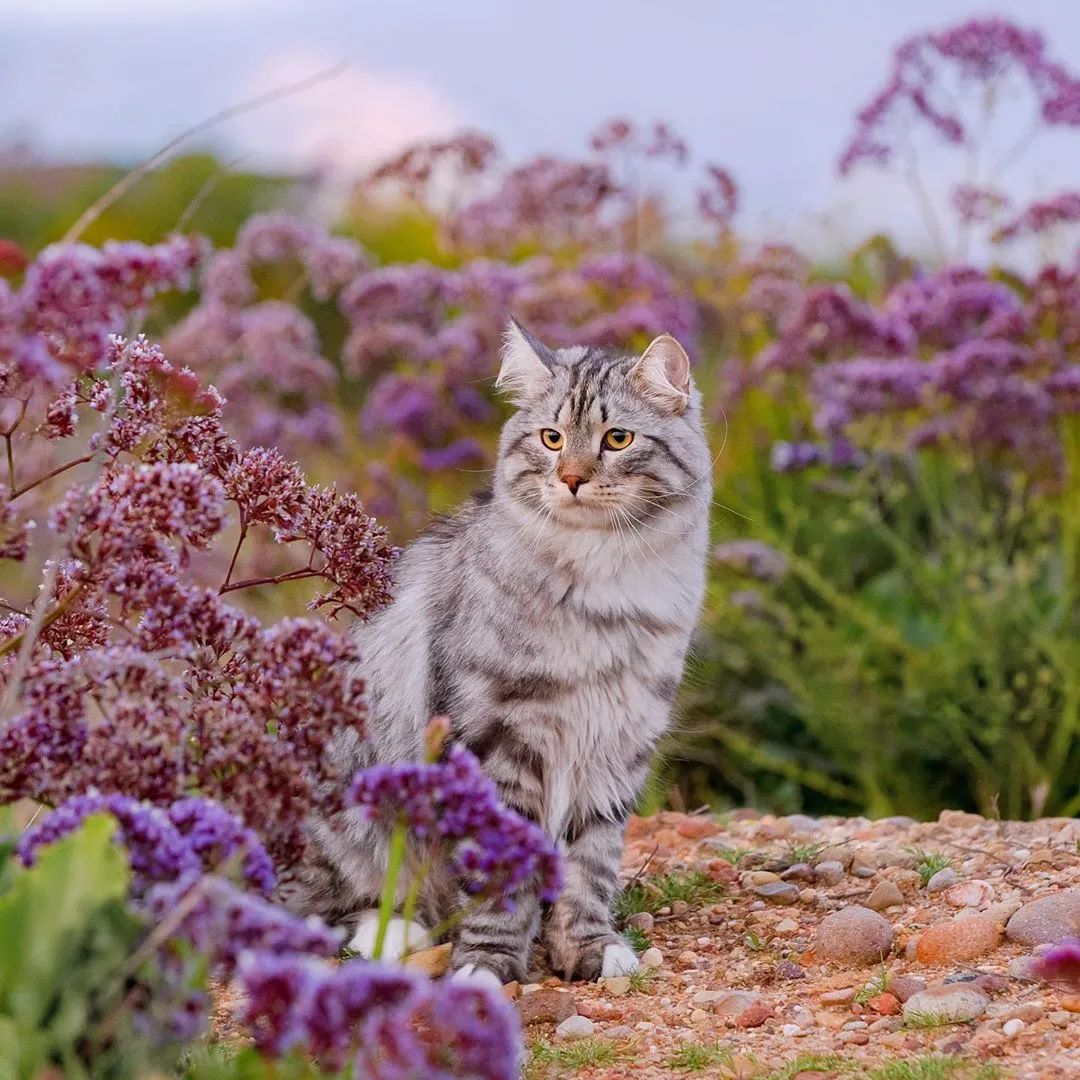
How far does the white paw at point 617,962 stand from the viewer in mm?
3494

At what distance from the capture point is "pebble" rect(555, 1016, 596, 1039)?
3.14m

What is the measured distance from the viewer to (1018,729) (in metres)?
Result: 5.92

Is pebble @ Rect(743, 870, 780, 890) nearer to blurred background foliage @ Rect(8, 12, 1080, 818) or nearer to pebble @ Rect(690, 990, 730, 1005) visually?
pebble @ Rect(690, 990, 730, 1005)

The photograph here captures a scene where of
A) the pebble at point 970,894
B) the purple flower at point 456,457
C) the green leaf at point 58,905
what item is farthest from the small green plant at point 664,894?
the purple flower at point 456,457

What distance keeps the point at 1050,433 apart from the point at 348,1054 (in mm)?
4673

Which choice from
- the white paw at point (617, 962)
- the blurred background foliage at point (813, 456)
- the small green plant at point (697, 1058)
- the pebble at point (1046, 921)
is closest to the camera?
the small green plant at point (697, 1058)

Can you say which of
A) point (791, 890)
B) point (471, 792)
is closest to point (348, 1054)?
point (471, 792)

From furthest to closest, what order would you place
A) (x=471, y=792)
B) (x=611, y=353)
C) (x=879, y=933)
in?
(x=611, y=353) < (x=879, y=933) < (x=471, y=792)

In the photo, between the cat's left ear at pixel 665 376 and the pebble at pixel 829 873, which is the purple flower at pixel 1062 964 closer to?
the pebble at pixel 829 873

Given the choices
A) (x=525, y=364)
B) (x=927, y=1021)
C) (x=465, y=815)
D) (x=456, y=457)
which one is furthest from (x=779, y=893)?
(x=456, y=457)

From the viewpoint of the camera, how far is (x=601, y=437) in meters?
3.88

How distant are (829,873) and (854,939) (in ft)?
1.95

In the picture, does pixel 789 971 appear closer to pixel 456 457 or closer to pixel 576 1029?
pixel 576 1029

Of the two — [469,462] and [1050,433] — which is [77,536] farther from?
[1050,433]
